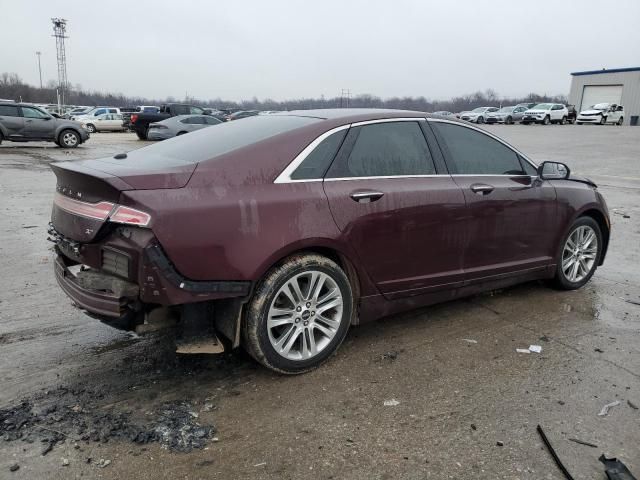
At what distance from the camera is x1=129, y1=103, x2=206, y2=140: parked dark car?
26656mm

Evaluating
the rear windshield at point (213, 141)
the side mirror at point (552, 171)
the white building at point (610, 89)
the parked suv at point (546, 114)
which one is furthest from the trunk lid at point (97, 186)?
the white building at point (610, 89)

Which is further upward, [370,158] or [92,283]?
[370,158]

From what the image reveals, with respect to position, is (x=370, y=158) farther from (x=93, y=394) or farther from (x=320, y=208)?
(x=93, y=394)

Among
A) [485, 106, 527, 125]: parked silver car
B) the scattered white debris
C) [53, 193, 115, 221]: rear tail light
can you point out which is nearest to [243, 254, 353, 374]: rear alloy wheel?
[53, 193, 115, 221]: rear tail light

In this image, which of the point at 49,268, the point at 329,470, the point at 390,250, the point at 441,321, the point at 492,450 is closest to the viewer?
the point at 329,470

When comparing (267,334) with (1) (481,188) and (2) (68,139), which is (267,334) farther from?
(2) (68,139)

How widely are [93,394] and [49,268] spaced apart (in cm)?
292

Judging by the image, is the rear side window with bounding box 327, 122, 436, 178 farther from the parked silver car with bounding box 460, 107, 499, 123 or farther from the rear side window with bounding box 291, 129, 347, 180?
the parked silver car with bounding box 460, 107, 499, 123

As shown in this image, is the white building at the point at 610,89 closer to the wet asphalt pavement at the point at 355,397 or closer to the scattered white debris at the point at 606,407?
the wet asphalt pavement at the point at 355,397

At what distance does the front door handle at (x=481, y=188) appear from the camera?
4246 millimetres

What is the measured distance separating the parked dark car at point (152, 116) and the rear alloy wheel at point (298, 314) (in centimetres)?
2473

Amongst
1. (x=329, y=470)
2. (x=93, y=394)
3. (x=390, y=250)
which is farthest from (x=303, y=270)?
(x=93, y=394)

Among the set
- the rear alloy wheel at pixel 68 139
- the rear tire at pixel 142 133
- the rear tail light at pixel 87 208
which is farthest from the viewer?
the rear tire at pixel 142 133

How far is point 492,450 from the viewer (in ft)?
9.00
